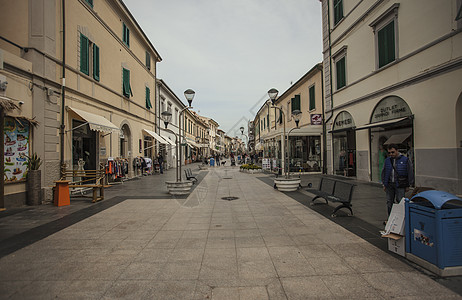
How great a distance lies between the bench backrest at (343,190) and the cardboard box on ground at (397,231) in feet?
6.40

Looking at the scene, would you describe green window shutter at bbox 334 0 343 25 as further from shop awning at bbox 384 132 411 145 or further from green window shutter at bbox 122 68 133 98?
green window shutter at bbox 122 68 133 98

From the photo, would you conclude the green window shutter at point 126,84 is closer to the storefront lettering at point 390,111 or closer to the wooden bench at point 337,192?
the wooden bench at point 337,192

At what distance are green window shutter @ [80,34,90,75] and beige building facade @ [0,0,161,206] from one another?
0.04 meters

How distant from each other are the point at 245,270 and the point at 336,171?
1353 cm

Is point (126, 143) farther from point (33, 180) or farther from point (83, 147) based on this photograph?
point (33, 180)

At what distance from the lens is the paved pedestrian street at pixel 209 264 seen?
8.91ft

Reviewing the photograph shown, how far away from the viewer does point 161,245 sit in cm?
413

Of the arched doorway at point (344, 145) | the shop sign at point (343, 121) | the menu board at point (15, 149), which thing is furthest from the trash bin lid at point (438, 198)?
the shop sign at point (343, 121)

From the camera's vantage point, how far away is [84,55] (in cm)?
1046

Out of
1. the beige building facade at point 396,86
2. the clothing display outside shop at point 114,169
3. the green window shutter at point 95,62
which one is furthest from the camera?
the clothing display outside shop at point 114,169

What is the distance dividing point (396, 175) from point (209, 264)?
4.21m

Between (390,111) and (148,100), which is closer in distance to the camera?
(390,111)

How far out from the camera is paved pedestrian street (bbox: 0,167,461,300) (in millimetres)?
2717

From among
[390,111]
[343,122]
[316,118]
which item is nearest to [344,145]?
[343,122]
